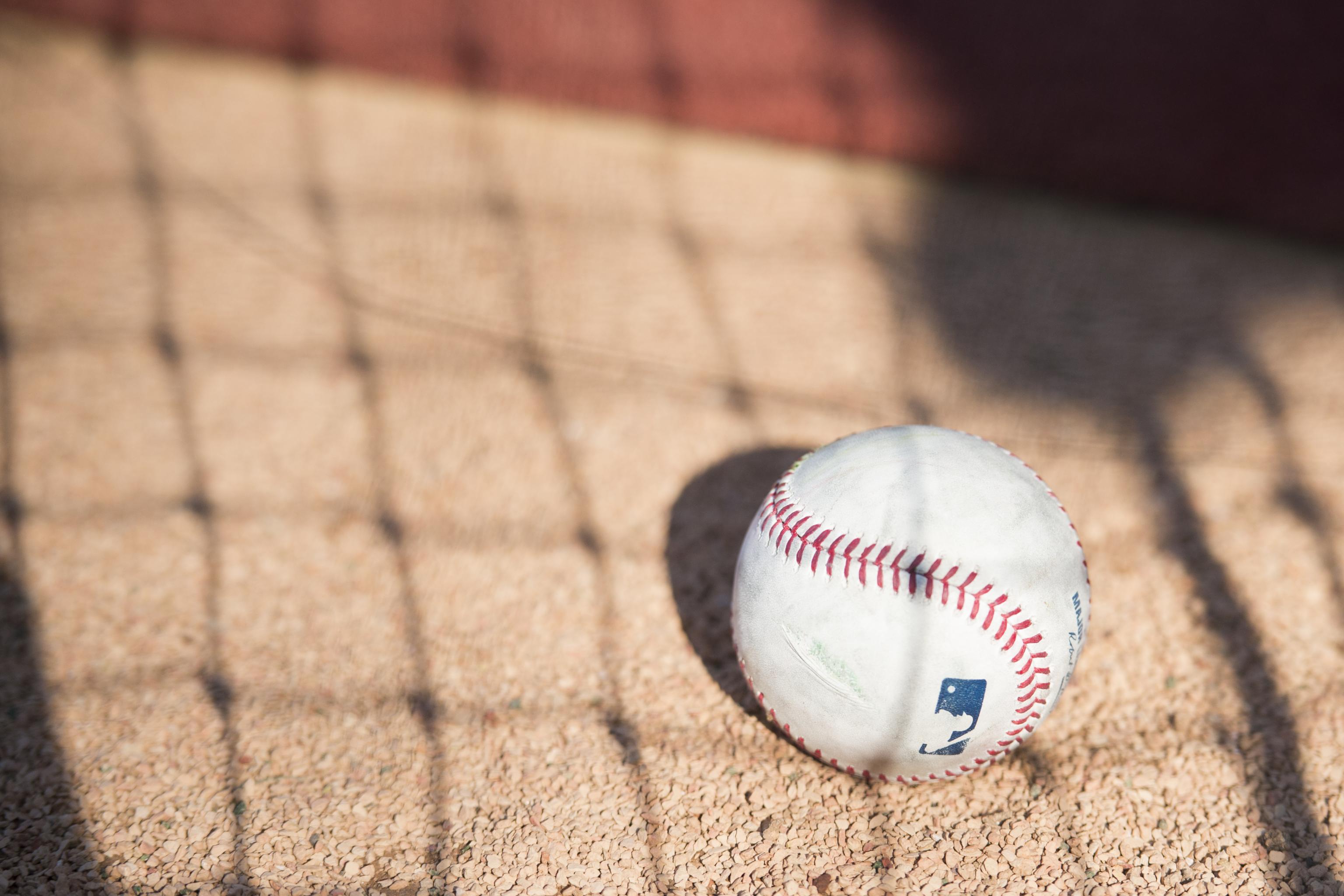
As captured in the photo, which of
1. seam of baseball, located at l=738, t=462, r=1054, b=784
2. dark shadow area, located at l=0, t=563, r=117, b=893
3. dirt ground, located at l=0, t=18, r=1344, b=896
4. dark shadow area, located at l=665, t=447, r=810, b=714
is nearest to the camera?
seam of baseball, located at l=738, t=462, r=1054, b=784

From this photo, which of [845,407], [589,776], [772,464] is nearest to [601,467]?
[772,464]

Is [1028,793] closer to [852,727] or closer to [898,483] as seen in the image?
[852,727]

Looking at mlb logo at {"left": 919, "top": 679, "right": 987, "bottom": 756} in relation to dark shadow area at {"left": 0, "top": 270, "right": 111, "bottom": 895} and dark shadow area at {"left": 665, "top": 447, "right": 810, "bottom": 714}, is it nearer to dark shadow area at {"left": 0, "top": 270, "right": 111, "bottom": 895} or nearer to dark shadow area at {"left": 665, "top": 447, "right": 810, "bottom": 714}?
dark shadow area at {"left": 665, "top": 447, "right": 810, "bottom": 714}

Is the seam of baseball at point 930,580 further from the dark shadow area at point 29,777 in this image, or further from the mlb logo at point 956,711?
the dark shadow area at point 29,777

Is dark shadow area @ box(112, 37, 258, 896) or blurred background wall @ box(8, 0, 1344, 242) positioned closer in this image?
dark shadow area @ box(112, 37, 258, 896)

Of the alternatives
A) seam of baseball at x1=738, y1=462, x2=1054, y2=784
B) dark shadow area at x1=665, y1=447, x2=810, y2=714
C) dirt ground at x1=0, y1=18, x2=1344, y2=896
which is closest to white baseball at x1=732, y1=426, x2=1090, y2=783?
seam of baseball at x1=738, y1=462, x2=1054, y2=784

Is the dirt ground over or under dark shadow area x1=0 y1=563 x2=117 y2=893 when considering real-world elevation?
over
